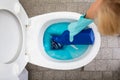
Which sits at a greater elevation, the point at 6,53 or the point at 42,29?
the point at 42,29

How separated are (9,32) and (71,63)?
42 centimetres

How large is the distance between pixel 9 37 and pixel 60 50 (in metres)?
0.39

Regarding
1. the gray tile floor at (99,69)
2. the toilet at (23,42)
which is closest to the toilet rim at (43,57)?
the toilet at (23,42)

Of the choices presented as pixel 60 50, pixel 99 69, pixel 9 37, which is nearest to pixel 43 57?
pixel 60 50

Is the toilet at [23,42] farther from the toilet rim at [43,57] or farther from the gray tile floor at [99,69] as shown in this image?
the gray tile floor at [99,69]

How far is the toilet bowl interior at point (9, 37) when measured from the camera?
128 centimetres

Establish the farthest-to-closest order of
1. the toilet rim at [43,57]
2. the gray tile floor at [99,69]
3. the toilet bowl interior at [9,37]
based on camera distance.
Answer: the gray tile floor at [99,69] < the toilet rim at [43,57] < the toilet bowl interior at [9,37]

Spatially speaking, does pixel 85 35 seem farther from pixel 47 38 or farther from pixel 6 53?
pixel 6 53

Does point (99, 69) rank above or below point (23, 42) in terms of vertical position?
below

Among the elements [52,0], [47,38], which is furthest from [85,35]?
[52,0]

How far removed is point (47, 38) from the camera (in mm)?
1570

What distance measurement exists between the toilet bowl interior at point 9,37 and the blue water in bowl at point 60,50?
212 millimetres

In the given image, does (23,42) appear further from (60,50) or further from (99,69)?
(99,69)

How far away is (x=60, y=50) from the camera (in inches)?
62.2
